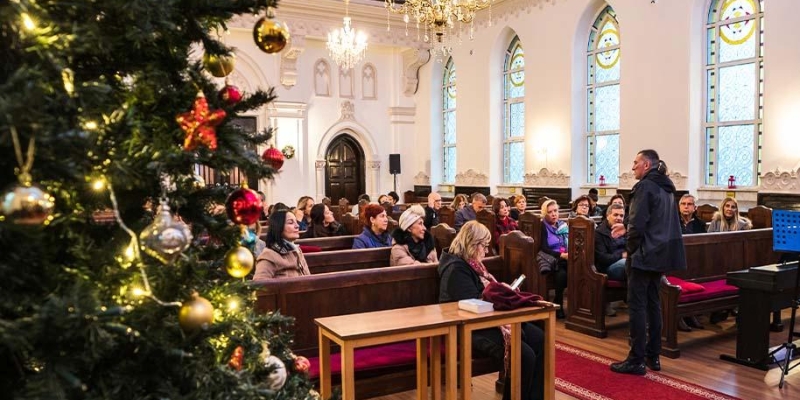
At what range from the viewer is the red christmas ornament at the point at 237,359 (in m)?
→ 1.45

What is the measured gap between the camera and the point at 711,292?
202 inches

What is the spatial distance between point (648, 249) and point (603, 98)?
7953mm

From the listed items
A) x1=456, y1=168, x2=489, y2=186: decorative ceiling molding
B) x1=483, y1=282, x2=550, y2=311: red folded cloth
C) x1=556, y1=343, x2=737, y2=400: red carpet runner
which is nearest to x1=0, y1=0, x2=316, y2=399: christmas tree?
x1=483, y1=282, x2=550, y2=311: red folded cloth

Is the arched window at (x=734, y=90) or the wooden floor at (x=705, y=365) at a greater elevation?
the arched window at (x=734, y=90)

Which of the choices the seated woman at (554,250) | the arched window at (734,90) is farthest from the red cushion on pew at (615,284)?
the arched window at (734,90)

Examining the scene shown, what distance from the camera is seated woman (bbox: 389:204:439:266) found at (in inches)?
187

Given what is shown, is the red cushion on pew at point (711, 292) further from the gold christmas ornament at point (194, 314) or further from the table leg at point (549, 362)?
the gold christmas ornament at point (194, 314)

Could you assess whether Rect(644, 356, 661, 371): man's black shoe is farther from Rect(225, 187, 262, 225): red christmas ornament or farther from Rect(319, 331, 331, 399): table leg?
Rect(225, 187, 262, 225): red christmas ornament

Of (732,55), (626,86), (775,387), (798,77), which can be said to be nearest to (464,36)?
(626,86)

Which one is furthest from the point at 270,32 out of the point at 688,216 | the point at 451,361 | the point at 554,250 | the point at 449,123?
the point at 449,123

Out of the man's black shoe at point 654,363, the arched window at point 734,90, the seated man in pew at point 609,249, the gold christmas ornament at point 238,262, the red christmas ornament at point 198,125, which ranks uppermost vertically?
the arched window at point 734,90

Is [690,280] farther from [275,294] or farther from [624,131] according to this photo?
[624,131]

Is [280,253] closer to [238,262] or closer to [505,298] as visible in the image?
[505,298]

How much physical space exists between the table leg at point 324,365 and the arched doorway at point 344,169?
12.2 metres
